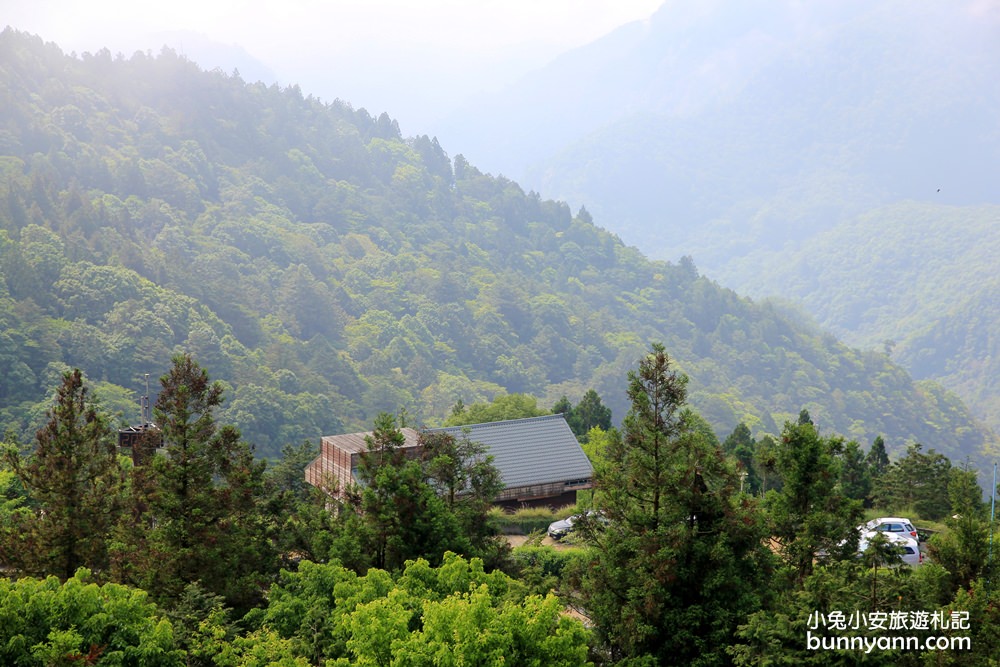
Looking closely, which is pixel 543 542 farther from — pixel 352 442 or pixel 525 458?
pixel 352 442

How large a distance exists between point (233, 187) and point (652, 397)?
10740 centimetres

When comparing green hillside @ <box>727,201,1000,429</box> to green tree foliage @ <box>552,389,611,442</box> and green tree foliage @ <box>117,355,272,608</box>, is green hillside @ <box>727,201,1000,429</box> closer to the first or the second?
green tree foliage @ <box>552,389,611,442</box>

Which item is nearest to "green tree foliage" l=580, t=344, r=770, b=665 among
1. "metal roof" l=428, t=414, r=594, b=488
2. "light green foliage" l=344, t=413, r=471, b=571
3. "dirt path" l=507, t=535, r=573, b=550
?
"light green foliage" l=344, t=413, r=471, b=571

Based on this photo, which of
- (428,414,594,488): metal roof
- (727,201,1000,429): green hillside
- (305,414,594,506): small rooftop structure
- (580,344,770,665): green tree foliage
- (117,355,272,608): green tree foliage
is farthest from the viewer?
(727,201,1000,429): green hillside

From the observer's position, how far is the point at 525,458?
105 ft

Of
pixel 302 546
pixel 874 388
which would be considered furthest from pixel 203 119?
pixel 302 546

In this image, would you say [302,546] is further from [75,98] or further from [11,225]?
[75,98]

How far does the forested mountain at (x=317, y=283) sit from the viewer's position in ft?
213

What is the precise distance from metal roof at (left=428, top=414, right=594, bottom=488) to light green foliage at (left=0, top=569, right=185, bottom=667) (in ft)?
59.9

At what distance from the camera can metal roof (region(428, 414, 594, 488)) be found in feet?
103

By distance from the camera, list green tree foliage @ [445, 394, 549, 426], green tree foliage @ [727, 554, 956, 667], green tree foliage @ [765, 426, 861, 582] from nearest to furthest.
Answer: green tree foliage @ [727, 554, 956, 667]
green tree foliage @ [765, 426, 861, 582]
green tree foliage @ [445, 394, 549, 426]

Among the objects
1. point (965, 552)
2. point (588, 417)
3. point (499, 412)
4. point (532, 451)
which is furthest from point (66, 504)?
point (588, 417)

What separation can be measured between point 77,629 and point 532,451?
67.5ft

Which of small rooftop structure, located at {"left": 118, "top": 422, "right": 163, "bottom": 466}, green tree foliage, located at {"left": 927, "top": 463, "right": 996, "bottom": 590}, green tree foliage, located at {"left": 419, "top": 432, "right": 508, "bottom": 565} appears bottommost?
green tree foliage, located at {"left": 927, "top": 463, "right": 996, "bottom": 590}
